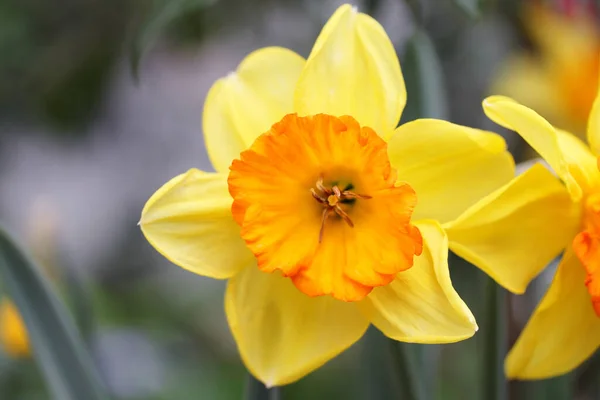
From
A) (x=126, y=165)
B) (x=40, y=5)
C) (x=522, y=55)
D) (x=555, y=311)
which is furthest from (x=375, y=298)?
(x=126, y=165)

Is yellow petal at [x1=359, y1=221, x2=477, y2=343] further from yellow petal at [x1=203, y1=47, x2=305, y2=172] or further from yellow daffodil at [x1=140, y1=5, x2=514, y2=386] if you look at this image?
yellow petal at [x1=203, y1=47, x2=305, y2=172]

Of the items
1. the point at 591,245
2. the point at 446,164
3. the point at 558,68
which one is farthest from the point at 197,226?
the point at 558,68

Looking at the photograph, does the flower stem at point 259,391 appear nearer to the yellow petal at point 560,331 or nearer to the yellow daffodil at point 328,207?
the yellow daffodil at point 328,207

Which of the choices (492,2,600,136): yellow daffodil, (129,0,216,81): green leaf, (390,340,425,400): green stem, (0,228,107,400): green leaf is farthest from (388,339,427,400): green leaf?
(492,2,600,136): yellow daffodil

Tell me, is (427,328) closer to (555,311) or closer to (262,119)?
(555,311)

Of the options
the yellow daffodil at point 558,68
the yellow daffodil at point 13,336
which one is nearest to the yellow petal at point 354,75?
the yellow daffodil at point 13,336

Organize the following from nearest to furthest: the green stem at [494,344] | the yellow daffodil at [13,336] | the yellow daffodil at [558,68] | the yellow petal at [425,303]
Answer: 1. the yellow petal at [425,303]
2. the green stem at [494,344]
3. the yellow daffodil at [13,336]
4. the yellow daffodil at [558,68]

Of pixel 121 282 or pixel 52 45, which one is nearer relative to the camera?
pixel 52 45
